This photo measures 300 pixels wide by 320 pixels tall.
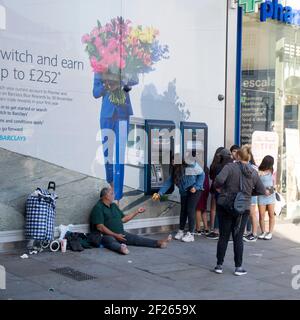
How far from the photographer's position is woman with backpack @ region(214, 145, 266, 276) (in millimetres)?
7555

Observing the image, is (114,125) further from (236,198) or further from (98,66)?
(236,198)

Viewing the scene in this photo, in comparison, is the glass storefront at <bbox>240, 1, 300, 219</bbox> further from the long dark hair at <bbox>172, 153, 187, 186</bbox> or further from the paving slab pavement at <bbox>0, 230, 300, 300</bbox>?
the paving slab pavement at <bbox>0, 230, 300, 300</bbox>

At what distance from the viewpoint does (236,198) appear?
7.50 meters

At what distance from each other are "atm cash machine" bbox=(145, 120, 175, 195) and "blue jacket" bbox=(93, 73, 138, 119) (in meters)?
0.48

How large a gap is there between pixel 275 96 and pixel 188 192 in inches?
166

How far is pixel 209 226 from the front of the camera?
35.9ft

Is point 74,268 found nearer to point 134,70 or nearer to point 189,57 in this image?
point 134,70

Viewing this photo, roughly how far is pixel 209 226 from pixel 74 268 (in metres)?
3.87

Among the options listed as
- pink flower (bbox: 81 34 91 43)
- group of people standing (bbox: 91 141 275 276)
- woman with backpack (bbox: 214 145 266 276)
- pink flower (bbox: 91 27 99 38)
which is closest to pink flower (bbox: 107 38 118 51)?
pink flower (bbox: 91 27 99 38)

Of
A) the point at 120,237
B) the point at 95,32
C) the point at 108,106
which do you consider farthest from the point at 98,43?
the point at 120,237

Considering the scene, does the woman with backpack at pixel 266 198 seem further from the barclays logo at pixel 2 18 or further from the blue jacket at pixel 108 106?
the barclays logo at pixel 2 18

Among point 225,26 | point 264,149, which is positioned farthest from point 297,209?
point 225,26

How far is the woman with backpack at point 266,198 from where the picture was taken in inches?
416

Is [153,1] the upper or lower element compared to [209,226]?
upper
